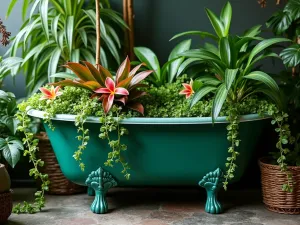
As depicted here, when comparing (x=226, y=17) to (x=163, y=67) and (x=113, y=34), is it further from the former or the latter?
(x=113, y=34)

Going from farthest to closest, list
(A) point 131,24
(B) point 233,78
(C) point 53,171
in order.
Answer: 1. (A) point 131,24
2. (C) point 53,171
3. (B) point 233,78

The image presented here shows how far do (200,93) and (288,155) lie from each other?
62cm

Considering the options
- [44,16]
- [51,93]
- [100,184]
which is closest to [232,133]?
[100,184]

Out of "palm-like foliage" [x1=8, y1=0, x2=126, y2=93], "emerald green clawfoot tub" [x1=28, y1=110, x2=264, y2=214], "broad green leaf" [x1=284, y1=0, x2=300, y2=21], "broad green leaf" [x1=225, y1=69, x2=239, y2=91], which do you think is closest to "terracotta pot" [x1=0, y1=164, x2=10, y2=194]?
"emerald green clawfoot tub" [x1=28, y1=110, x2=264, y2=214]

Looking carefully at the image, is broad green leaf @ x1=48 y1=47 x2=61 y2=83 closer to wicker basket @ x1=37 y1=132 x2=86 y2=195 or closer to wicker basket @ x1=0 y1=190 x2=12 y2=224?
wicker basket @ x1=37 y1=132 x2=86 y2=195

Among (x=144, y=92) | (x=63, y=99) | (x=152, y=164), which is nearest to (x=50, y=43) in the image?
(x=63, y=99)

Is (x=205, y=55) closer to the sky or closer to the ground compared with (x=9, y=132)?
closer to the sky

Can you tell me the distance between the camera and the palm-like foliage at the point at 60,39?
2.89 m

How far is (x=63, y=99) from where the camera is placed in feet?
8.61

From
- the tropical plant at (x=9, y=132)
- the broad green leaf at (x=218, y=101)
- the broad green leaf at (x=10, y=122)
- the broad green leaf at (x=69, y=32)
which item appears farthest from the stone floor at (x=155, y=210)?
the broad green leaf at (x=69, y=32)

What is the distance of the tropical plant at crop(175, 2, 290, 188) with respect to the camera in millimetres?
2418

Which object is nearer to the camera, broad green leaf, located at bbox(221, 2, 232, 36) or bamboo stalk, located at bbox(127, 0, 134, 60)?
broad green leaf, located at bbox(221, 2, 232, 36)

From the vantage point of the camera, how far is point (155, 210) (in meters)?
2.73

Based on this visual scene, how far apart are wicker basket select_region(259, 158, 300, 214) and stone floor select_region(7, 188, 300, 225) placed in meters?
0.05
